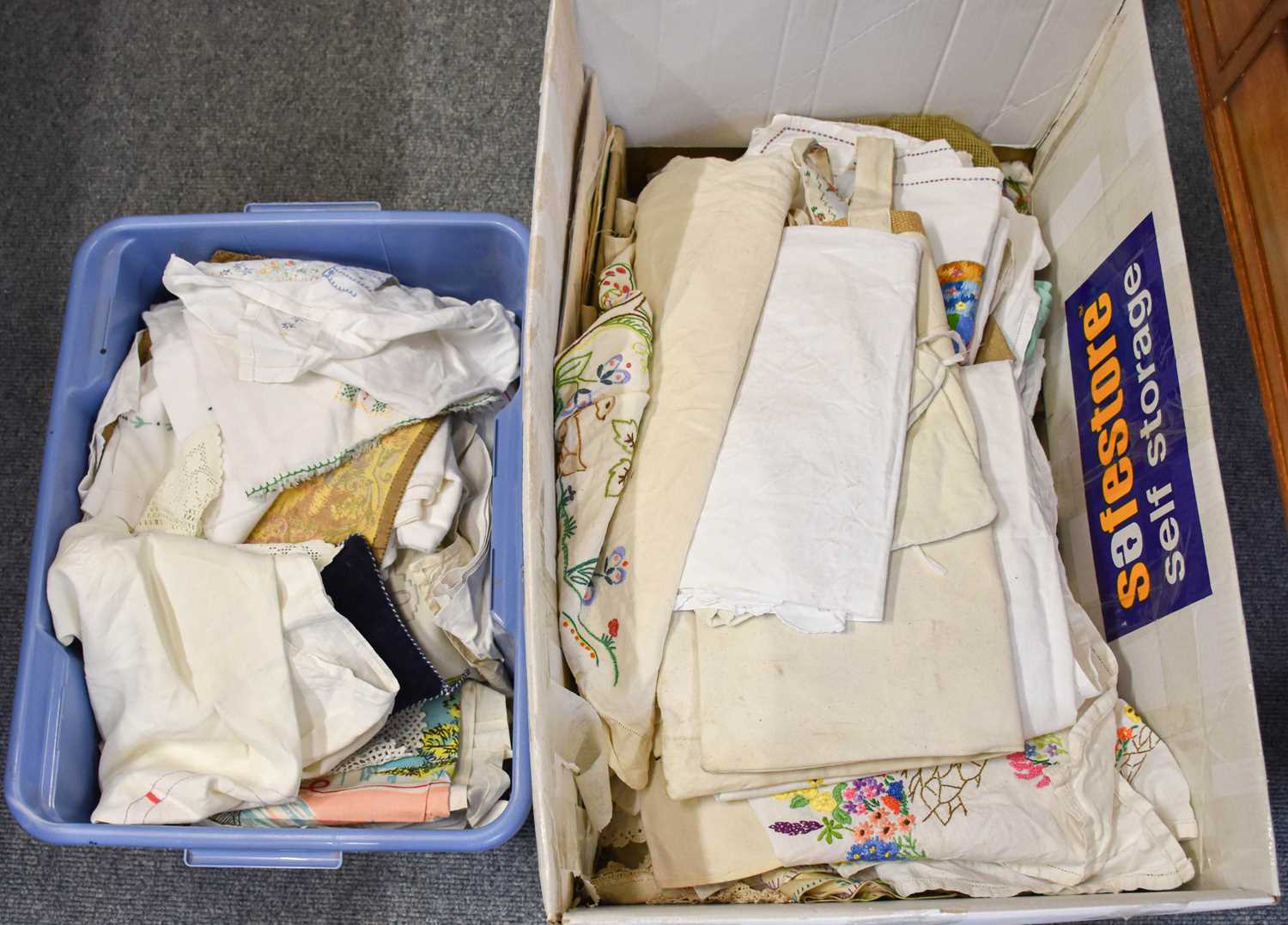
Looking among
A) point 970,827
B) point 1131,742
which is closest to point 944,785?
point 970,827

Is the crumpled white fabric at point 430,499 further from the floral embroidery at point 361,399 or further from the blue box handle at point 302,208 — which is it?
the blue box handle at point 302,208

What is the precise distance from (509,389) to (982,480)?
503 mm

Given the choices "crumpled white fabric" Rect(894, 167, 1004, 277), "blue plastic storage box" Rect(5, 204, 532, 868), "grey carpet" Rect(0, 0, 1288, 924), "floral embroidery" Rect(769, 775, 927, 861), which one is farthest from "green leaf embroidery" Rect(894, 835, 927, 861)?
"grey carpet" Rect(0, 0, 1288, 924)

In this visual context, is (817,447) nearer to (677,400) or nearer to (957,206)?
(677,400)

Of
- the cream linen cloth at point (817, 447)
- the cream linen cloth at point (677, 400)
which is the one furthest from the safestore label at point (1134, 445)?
the cream linen cloth at point (677, 400)

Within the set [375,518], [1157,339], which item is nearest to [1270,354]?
[1157,339]

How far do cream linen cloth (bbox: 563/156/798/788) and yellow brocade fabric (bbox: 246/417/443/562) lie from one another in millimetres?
233

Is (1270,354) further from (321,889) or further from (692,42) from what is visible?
(321,889)

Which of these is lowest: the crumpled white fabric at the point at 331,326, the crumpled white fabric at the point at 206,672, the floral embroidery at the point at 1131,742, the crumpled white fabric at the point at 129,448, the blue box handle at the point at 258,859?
the blue box handle at the point at 258,859

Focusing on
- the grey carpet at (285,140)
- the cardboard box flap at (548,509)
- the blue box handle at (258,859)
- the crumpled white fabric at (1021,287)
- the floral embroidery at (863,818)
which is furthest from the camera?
the grey carpet at (285,140)

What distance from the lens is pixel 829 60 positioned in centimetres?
105

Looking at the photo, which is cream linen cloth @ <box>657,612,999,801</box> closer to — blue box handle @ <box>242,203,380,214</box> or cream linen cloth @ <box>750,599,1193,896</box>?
cream linen cloth @ <box>750,599,1193,896</box>

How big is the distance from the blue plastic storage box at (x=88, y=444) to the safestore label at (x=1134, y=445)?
0.57 meters

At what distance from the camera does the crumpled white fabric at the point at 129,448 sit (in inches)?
37.5
